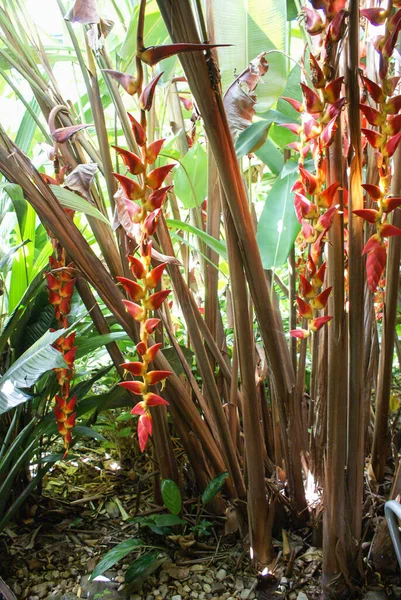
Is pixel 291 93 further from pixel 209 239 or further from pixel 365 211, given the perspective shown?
pixel 365 211

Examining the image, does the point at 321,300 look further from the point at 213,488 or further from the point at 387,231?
the point at 213,488

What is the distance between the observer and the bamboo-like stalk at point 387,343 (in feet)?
2.19

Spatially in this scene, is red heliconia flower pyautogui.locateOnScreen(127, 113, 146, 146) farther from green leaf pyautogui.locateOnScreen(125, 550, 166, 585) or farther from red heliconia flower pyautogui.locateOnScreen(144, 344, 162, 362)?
green leaf pyautogui.locateOnScreen(125, 550, 166, 585)

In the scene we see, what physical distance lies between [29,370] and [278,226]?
16.0 inches

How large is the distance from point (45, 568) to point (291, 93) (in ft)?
2.70

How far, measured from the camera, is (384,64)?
1.32 ft

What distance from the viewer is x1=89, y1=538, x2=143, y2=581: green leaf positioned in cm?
68

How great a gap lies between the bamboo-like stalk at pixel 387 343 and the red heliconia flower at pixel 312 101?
258mm

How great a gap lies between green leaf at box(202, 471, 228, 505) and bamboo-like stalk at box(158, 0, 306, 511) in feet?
0.53

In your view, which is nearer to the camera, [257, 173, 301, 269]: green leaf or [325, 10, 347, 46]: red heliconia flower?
[325, 10, 347, 46]: red heliconia flower

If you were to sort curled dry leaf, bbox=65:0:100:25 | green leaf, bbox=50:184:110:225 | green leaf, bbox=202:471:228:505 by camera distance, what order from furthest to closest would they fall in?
1. green leaf, bbox=202:471:228:505
2. green leaf, bbox=50:184:110:225
3. curled dry leaf, bbox=65:0:100:25

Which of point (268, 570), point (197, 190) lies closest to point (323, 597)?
point (268, 570)

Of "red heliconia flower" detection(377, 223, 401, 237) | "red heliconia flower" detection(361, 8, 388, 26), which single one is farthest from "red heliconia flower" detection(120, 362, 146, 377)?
"red heliconia flower" detection(361, 8, 388, 26)

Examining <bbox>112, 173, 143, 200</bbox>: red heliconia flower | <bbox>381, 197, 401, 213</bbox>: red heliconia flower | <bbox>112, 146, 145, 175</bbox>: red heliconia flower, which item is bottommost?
<bbox>381, 197, 401, 213</bbox>: red heliconia flower
